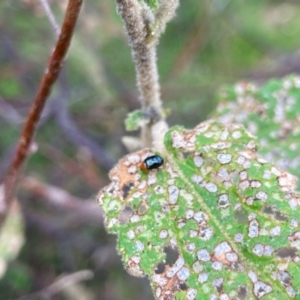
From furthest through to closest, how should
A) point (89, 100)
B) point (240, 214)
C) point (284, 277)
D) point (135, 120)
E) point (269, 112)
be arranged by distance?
point (89, 100)
point (240, 214)
point (269, 112)
point (135, 120)
point (284, 277)

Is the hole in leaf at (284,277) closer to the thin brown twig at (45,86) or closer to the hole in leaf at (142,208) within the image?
the hole in leaf at (142,208)

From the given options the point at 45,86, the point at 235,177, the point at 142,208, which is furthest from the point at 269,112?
the point at 45,86

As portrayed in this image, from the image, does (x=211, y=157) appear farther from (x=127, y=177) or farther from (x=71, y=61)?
(x=71, y=61)

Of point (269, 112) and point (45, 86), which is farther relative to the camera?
point (269, 112)

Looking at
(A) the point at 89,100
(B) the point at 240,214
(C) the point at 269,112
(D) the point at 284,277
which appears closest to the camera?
(D) the point at 284,277

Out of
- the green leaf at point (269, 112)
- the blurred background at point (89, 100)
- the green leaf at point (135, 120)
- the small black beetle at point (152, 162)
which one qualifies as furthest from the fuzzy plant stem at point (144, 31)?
the blurred background at point (89, 100)

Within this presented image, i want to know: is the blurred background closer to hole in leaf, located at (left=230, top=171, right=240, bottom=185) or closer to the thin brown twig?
the thin brown twig

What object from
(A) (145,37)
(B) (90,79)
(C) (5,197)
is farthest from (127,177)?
(B) (90,79)

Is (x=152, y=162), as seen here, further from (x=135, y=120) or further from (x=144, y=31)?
(x=144, y=31)
